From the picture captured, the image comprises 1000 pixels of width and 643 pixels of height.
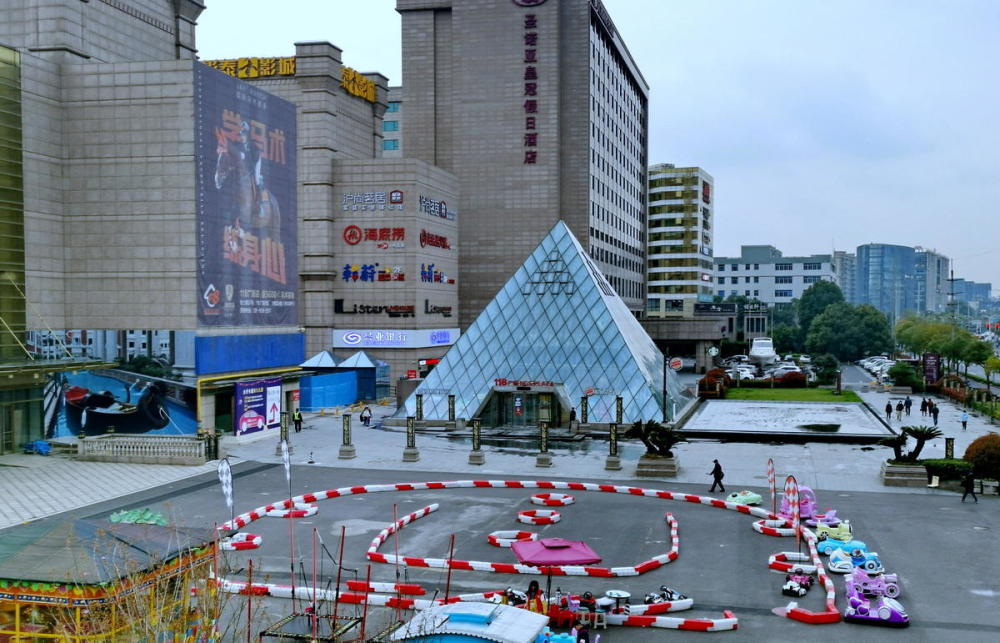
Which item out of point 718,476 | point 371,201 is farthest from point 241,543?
point 371,201

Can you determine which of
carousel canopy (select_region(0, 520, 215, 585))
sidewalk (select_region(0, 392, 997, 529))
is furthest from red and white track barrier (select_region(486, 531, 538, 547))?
sidewalk (select_region(0, 392, 997, 529))

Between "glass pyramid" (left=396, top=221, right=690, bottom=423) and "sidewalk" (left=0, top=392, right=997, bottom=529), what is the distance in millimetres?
3776

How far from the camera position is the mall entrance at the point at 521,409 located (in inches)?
2019

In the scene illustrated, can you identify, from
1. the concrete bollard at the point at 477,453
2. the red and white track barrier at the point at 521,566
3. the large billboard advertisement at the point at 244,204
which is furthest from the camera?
the large billboard advertisement at the point at 244,204

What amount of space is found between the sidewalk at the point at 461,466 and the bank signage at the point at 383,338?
67.0ft

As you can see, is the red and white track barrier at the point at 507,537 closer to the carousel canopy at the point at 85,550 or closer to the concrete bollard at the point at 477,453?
the carousel canopy at the point at 85,550

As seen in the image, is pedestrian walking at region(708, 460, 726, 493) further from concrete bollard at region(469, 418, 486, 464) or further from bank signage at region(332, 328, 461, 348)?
bank signage at region(332, 328, 461, 348)

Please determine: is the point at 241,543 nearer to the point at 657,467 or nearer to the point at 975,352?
the point at 657,467

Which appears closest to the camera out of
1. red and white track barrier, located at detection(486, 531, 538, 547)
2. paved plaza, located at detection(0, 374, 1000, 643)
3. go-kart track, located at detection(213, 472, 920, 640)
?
go-kart track, located at detection(213, 472, 920, 640)

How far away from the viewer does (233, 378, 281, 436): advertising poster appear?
47641mm

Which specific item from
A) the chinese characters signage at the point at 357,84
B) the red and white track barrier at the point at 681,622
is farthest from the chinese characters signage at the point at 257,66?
→ the red and white track barrier at the point at 681,622

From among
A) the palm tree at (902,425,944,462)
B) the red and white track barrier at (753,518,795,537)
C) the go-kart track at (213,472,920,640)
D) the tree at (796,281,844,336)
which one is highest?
the tree at (796,281,844,336)

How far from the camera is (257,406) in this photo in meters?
49.3

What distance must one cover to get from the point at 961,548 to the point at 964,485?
25.2 feet
